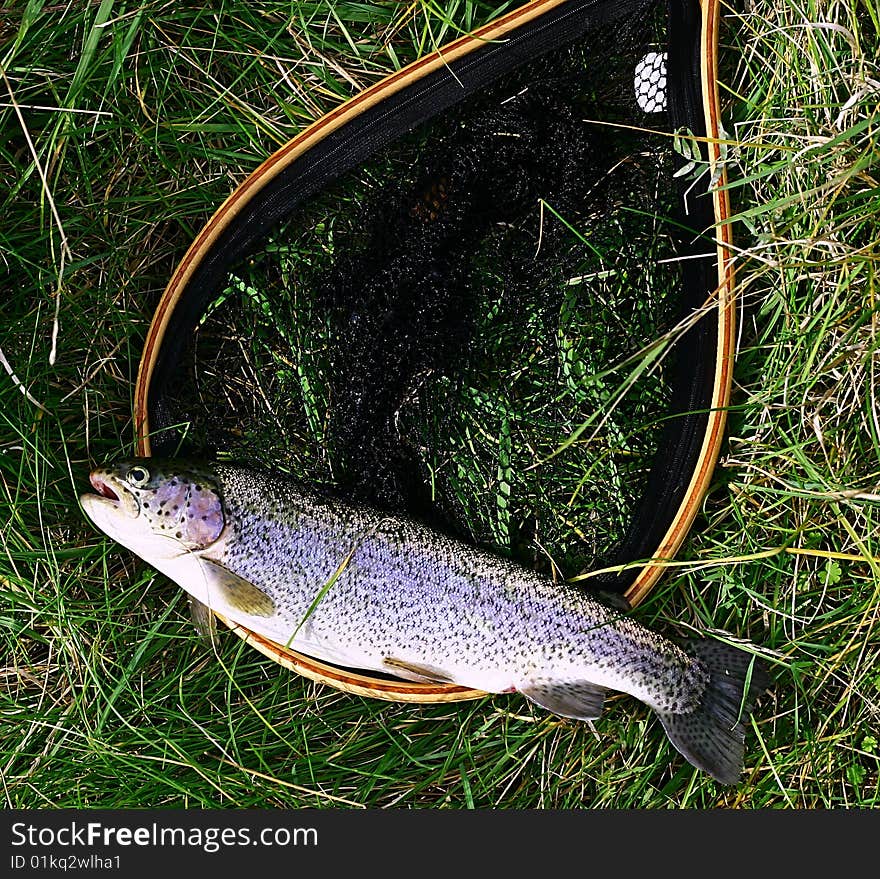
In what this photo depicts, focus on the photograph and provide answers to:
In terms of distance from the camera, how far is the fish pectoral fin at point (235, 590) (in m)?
1.99

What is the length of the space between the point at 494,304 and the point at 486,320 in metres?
0.05

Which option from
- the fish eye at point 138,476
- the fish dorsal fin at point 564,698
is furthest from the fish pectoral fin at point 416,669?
the fish eye at point 138,476

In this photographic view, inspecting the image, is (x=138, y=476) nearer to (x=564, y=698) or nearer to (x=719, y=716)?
(x=564, y=698)

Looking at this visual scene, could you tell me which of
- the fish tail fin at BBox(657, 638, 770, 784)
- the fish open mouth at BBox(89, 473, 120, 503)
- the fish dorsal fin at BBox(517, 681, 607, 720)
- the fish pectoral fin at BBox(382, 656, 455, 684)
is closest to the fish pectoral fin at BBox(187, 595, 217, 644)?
the fish open mouth at BBox(89, 473, 120, 503)

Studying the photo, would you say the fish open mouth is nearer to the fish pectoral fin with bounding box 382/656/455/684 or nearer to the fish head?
the fish head

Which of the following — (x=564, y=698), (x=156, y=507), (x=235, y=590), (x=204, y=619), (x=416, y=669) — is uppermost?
(x=156, y=507)

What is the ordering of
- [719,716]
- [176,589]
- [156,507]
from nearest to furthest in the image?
[156,507] < [719,716] < [176,589]

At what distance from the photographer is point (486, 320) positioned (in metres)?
2.05

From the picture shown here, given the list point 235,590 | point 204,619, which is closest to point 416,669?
point 235,590

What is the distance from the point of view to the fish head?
1977mm

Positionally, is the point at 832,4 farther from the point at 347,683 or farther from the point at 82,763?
the point at 82,763

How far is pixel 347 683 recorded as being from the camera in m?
2.08

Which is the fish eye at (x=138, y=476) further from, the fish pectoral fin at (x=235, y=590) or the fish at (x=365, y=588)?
the fish pectoral fin at (x=235, y=590)

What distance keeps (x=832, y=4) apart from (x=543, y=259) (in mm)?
1014
